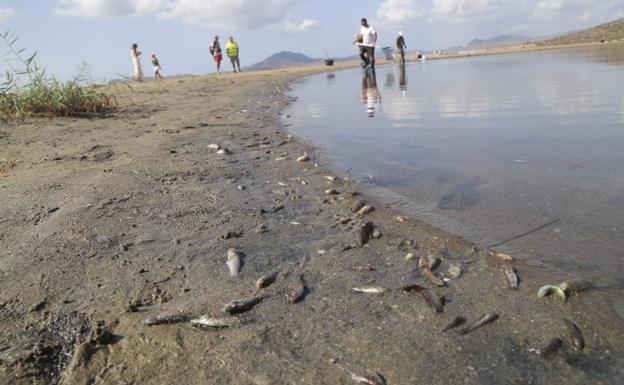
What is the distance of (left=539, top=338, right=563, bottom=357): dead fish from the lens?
1.91 metres

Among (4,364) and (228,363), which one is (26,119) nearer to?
(4,364)

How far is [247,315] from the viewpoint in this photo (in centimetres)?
232

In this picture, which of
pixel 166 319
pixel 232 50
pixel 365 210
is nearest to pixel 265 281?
pixel 166 319

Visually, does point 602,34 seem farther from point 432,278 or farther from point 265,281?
point 265,281

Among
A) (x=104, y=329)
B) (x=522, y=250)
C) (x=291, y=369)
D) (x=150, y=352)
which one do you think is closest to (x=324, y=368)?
(x=291, y=369)

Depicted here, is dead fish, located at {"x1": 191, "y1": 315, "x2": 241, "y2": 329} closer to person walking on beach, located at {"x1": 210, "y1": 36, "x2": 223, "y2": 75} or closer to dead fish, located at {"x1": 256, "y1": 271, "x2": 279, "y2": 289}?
dead fish, located at {"x1": 256, "y1": 271, "x2": 279, "y2": 289}

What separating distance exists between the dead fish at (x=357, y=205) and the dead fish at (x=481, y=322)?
1.77 m

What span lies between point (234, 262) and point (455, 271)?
1.41 meters

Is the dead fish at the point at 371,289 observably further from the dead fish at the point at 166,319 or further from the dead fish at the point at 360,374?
the dead fish at the point at 166,319

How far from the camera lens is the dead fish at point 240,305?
235cm

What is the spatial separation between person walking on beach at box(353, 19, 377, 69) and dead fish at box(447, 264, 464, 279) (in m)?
21.9

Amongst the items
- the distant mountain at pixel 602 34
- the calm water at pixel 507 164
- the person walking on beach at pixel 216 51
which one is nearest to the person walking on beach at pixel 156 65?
the person walking on beach at pixel 216 51

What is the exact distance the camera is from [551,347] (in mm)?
1935

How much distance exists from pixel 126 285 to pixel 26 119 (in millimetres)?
7926
